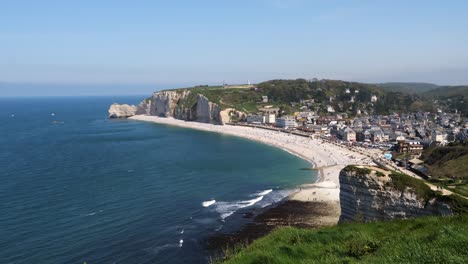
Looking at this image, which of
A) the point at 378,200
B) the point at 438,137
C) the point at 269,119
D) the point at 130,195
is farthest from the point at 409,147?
the point at 130,195

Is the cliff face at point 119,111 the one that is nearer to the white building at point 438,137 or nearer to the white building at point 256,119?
the white building at point 256,119

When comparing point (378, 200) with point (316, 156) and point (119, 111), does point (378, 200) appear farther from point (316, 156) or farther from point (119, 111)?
point (119, 111)

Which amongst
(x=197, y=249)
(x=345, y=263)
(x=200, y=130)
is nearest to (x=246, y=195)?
(x=197, y=249)

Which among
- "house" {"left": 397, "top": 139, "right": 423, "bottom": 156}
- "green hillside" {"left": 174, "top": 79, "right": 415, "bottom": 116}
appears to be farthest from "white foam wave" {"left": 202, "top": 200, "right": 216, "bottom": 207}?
"green hillside" {"left": 174, "top": 79, "right": 415, "bottom": 116}

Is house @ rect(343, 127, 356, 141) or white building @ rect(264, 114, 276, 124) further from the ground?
white building @ rect(264, 114, 276, 124)

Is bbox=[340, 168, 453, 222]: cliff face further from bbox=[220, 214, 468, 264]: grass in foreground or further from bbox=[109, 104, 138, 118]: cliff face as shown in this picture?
bbox=[109, 104, 138, 118]: cliff face

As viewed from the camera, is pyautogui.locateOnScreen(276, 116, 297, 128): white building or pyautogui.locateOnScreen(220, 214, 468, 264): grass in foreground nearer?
pyautogui.locateOnScreen(220, 214, 468, 264): grass in foreground
